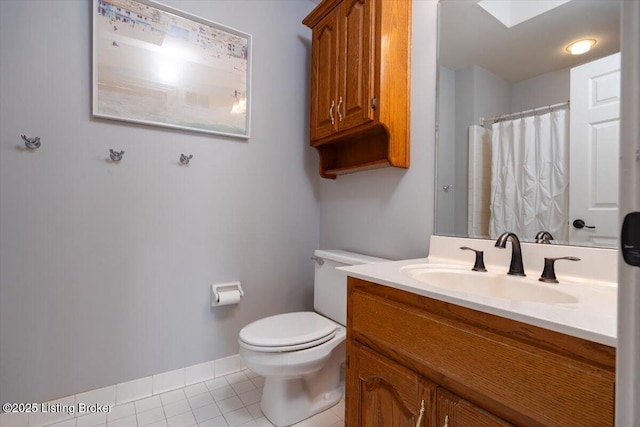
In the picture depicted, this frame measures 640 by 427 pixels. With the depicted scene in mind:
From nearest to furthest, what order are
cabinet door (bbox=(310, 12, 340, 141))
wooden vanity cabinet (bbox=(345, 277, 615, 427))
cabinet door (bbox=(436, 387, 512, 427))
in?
1. wooden vanity cabinet (bbox=(345, 277, 615, 427))
2. cabinet door (bbox=(436, 387, 512, 427))
3. cabinet door (bbox=(310, 12, 340, 141))

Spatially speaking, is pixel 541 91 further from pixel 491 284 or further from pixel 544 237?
pixel 491 284

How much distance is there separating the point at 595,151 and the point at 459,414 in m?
0.87

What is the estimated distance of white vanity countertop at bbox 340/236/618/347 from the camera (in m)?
0.52

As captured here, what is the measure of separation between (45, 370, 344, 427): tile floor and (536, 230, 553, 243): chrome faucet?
3.76 feet

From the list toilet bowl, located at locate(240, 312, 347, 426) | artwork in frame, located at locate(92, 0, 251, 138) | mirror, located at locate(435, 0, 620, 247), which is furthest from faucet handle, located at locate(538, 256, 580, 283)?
artwork in frame, located at locate(92, 0, 251, 138)

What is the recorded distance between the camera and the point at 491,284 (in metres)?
0.99

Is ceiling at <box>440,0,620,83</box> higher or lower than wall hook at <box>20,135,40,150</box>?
higher

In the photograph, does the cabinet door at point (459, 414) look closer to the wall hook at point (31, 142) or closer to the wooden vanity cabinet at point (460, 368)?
the wooden vanity cabinet at point (460, 368)

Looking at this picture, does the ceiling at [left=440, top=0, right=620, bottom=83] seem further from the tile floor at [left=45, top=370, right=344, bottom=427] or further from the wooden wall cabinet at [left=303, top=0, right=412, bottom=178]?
the tile floor at [left=45, top=370, right=344, bottom=427]

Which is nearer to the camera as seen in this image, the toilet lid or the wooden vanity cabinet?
the wooden vanity cabinet

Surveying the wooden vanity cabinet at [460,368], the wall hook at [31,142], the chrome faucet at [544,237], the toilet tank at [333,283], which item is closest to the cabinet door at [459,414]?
the wooden vanity cabinet at [460,368]

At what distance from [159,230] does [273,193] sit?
2.26 ft

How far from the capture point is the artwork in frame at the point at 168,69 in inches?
56.6

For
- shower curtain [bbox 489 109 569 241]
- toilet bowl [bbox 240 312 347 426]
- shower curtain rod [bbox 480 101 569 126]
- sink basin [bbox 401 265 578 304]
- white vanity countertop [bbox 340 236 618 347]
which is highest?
shower curtain rod [bbox 480 101 569 126]
